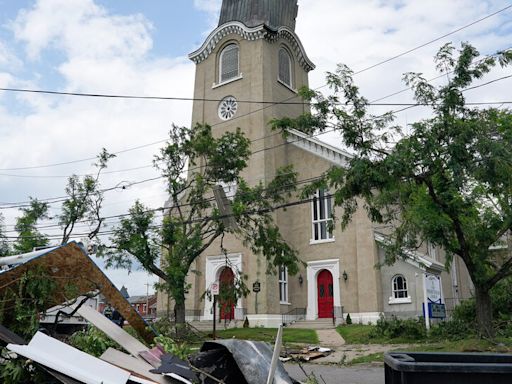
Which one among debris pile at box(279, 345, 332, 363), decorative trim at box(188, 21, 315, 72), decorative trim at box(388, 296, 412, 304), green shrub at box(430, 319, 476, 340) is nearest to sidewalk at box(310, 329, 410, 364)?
debris pile at box(279, 345, 332, 363)

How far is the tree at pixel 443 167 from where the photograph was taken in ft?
39.2

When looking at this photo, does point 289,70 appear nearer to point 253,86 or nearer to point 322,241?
point 253,86

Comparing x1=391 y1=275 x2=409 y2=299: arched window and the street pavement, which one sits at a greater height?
x1=391 y1=275 x2=409 y2=299: arched window

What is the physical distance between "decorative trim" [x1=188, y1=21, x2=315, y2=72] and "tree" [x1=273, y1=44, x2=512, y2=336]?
16755 mm

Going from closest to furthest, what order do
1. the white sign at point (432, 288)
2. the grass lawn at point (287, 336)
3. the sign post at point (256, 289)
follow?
the white sign at point (432, 288) → the grass lawn at point (287, 336) → the sign post at point (256, 289)

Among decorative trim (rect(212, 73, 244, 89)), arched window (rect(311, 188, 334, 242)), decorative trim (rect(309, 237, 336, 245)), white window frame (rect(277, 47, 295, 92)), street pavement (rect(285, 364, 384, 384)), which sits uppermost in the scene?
white window frame (rect(277, 47, 295, 92))

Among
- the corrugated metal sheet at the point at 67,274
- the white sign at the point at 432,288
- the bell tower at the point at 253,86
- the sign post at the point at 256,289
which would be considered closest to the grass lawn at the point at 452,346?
the white sign at the point at 432,288

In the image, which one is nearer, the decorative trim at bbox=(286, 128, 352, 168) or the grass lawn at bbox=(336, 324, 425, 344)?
→ the grass lawn at bbox=(336, 324, 425, 344)

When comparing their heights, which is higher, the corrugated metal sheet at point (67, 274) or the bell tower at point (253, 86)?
the bell tower at point (253, 86)

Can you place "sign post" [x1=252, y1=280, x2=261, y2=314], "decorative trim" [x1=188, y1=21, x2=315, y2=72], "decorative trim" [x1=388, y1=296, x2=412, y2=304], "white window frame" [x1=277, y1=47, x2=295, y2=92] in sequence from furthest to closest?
"white window frame" [x1=277, y1=47, x2=295, y2=92]
"decorative trim" [x1=188, y1=21, x2=315, y2=72]
"sign post" [x1=252, y1=280, x2=261, y2=314]
"decorative trim" [x1=388, y1=296, x2=412, y2=304]

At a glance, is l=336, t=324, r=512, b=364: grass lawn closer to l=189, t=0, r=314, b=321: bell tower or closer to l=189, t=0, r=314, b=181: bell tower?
l=189, t=0, r=314, b=321: bell tower

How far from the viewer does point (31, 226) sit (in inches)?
1170

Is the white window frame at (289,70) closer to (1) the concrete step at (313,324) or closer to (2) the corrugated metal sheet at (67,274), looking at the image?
(1) the concrete step at (313,324)

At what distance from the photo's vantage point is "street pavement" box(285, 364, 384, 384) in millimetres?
9583
